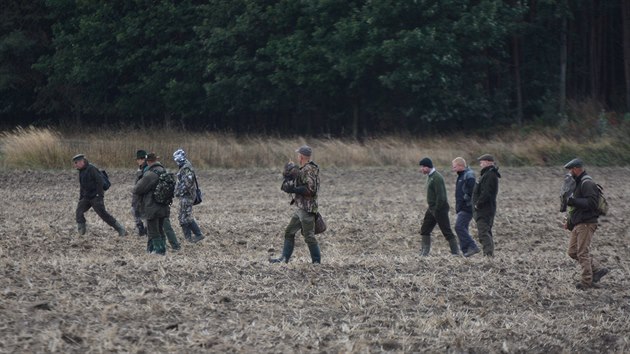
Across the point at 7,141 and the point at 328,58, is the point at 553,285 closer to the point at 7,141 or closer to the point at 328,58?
the point at 7,141

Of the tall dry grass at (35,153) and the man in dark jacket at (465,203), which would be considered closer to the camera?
the man in dark jacket at (465,203)

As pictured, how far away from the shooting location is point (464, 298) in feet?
42.2

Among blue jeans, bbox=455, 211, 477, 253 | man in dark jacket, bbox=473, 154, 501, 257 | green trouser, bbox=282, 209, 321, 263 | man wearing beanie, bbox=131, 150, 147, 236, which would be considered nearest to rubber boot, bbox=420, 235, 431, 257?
blue jeans, bbox=455, 211, 477, 253

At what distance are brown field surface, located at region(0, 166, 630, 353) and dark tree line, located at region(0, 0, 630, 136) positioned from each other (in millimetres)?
21759

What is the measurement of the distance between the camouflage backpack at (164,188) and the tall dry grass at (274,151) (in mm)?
16937

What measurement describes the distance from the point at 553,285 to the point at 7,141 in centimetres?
2495

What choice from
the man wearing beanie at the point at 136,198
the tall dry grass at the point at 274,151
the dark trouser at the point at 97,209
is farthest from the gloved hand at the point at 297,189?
the tall dry grass at the point at 274,151

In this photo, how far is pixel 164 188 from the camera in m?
16.7

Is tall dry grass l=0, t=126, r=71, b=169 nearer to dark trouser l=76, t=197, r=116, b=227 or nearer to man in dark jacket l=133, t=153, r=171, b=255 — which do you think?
dark trouser l=76, t=197, r=116, b=227

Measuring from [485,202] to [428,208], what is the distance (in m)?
1.08

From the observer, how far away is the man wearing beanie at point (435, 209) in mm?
16984

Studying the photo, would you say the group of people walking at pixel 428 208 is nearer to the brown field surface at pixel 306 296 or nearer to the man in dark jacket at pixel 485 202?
the man in dark jacket at pixel 485 202

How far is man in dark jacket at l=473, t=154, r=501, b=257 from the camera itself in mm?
16453

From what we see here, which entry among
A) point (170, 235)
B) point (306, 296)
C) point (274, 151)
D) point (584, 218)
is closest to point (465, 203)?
point (584, 218)
